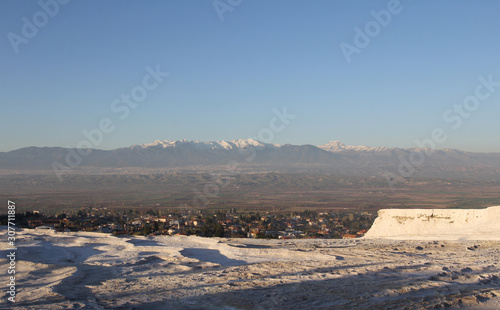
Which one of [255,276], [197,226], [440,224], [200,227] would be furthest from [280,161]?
[255,276]

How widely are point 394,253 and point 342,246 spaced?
2380 mm

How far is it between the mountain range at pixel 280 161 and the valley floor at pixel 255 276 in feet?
389

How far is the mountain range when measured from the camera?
139550 mm

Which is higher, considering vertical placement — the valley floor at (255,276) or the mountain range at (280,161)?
the mountain range at (280,161)

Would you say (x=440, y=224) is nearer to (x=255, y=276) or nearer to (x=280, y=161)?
(x=255, y=276)

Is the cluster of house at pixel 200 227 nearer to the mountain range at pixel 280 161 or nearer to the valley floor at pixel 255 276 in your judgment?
the valley floor at pixel 255 276

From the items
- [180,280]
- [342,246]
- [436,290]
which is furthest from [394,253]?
[180,280]

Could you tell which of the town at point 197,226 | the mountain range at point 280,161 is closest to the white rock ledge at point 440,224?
the town at point 197,226

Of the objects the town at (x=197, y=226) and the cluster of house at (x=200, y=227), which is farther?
the cluster of house at (x=200, y=227)

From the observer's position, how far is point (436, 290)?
8.30 meters

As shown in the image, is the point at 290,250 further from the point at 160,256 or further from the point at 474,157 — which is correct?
the point at 474,157

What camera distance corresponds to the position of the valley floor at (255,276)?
25.1ft

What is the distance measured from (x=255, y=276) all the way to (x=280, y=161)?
6848 inches

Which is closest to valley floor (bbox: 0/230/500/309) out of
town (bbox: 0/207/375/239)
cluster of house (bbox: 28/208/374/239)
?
town (bbox: 0/207/375/239)
